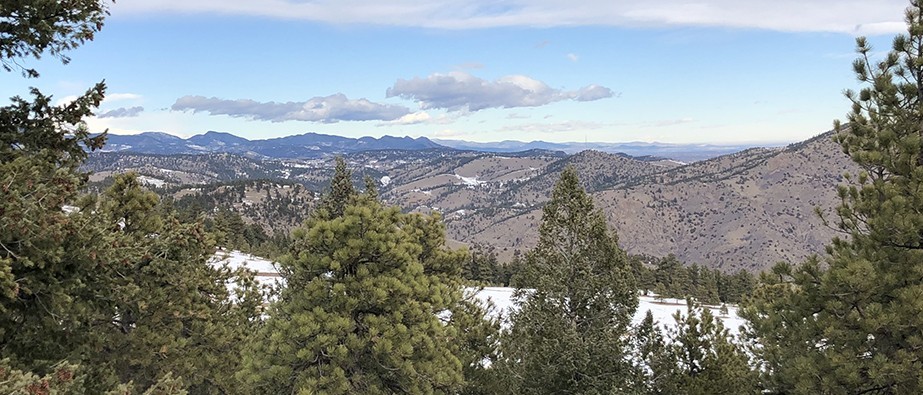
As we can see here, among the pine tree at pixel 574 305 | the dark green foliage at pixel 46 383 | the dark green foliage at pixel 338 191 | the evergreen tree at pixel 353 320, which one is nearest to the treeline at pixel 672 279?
the dark green foliage at pixel 338 191

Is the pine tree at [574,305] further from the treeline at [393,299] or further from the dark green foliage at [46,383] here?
the dark green foliage at [46,383]

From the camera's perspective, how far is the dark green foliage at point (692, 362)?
1150 cm

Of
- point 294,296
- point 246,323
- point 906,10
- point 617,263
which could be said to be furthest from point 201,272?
point 906,10

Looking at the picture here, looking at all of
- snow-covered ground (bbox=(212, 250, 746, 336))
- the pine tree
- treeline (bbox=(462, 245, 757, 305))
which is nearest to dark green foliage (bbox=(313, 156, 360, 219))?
the pine tree

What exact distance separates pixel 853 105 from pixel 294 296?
10.4 metres

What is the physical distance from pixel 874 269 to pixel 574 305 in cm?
512

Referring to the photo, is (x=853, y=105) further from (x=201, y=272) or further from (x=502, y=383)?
(x=201, y=272)

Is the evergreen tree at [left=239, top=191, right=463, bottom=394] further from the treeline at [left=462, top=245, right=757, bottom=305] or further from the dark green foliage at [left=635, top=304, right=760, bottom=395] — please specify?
the treeline at [left=462, top=245, right=757, bottom=305]

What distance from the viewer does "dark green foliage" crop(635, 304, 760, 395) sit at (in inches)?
453

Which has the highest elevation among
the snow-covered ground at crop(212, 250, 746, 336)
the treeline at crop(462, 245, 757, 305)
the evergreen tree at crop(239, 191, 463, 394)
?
the evergreen tree at crop(239, 191, 463, 394)

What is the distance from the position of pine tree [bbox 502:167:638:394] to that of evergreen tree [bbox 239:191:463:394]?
194cm

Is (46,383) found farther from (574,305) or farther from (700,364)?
(700,364)

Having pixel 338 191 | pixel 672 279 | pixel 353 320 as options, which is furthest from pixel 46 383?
pixel 672 279

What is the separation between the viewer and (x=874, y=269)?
784 centimetres
